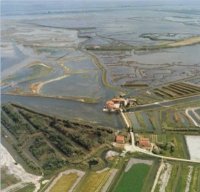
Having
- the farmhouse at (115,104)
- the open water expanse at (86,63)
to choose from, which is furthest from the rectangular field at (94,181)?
the farmhouse at (115,104)

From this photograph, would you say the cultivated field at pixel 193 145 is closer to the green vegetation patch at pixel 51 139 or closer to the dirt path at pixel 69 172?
the green vegetation patch at pixel 51 139

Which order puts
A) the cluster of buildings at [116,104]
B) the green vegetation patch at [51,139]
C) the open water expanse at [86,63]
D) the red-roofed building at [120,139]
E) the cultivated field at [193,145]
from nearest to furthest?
the green vegetation patch at [51,139], the cultivated field at [193,145], the red-roofed building at [120,139], the cluster of buildings at [116,104], the open water expanse at [86,63]

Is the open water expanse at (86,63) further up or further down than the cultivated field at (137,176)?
further up

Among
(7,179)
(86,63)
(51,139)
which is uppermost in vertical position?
(86,63)

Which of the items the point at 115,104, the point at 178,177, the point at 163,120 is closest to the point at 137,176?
the point at 178,177

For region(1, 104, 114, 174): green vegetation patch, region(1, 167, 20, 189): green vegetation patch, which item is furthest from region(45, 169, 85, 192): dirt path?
region(1, 167, 20, 189): green vegetation patch

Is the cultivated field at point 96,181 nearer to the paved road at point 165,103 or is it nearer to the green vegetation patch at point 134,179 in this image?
the green vegetation patch at point 134,179

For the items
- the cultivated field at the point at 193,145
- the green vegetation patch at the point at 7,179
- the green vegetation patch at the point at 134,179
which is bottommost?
the cultivated field at the point at 193,145

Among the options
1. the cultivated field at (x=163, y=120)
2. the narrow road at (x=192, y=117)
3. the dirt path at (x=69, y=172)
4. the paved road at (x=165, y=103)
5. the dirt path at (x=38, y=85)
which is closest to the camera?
the dirt path at (x=69, y=172)

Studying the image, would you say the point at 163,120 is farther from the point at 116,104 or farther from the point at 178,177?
the point at 178,177

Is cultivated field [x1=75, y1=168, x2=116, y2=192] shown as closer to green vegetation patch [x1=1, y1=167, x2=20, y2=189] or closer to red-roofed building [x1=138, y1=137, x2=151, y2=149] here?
red-roofed building [x1=138, y1=137, x2=151, y2=149]

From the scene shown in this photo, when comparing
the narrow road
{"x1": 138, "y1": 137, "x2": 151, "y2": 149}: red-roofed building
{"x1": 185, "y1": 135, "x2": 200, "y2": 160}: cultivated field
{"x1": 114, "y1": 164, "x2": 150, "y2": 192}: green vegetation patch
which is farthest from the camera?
the narrow road

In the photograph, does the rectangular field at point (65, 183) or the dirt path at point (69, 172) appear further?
the dirt path at point (69, 172)
